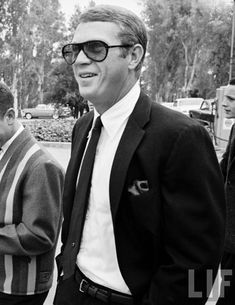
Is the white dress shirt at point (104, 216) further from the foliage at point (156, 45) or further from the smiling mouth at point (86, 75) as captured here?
the foliage at point (156, 45)

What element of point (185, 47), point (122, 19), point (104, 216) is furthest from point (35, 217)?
point (185, 47)

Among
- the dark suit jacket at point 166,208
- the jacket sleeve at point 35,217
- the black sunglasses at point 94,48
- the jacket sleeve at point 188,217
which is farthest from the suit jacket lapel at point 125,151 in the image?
the jacket sleeve at point 35,217

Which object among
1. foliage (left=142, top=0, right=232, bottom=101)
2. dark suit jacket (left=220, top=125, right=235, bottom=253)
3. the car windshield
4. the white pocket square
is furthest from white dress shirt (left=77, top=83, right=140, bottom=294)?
foliage (left=142, top=0, right=232, bottom=101)

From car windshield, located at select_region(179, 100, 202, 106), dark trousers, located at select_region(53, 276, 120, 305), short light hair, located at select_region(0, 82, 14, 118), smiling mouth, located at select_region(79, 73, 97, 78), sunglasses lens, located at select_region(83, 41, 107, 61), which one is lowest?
car windshield, located at select_region(179, 100, 202, 106)

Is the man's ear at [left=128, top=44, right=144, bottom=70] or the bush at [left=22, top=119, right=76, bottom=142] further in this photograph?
the bush at [left=22, top=119, right=76, bottom=142]

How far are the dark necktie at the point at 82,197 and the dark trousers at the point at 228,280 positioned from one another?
1.47 meters

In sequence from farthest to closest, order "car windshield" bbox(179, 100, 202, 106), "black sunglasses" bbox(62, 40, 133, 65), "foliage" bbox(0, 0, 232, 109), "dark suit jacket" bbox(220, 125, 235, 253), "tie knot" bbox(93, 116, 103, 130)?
1. "foliage" bbox(0, 0, 232, 109)
2. "car windshield" bbox(179, 100, 202, 106)
3. "dark suit jacket" bbox(220, 125, 235, 253)
4. "tie knot" bbox(93, 116, 103, 130)
5. "black sunglasses" bbox(62, 40, 133, 65)

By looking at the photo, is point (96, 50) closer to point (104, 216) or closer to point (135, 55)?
point (135, 55)

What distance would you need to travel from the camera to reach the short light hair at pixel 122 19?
1632 mm

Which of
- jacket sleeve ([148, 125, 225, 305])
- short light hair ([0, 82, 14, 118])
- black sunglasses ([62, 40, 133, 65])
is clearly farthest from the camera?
short light hair ([0, 82, 14, 118])

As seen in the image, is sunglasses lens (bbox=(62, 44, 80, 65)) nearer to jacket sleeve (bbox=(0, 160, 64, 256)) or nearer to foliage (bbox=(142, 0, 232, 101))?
jacket sleeve (bbox=(0, 160, 64, 256))

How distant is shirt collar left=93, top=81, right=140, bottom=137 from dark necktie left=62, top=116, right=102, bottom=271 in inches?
3.2

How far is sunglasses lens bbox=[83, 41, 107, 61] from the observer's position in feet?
5.34

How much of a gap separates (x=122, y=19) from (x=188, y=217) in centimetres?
76
